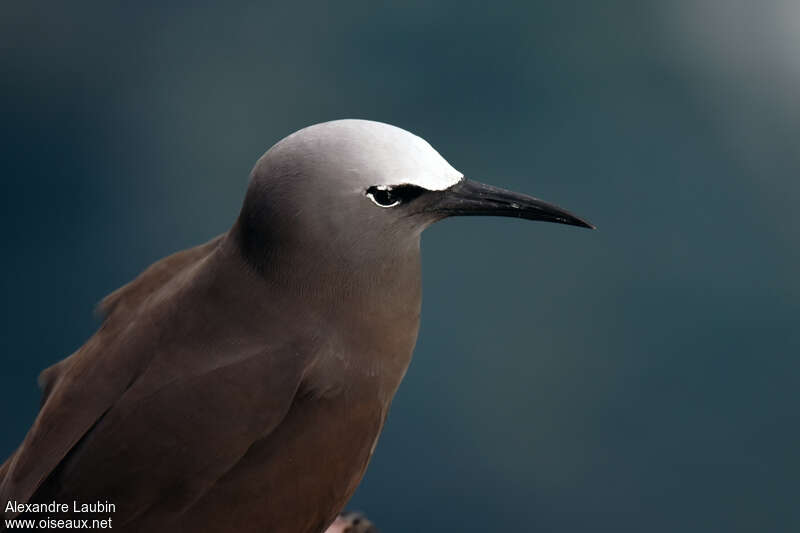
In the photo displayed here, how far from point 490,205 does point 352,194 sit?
0.24 m

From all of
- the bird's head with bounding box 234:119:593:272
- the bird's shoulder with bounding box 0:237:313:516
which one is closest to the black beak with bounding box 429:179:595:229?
the bird's head with bounding box 234:119:593:272

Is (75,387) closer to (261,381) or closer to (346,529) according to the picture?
(261,381)

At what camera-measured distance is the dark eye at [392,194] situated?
140 centimetres

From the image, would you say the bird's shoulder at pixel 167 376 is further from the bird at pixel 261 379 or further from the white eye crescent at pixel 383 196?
the white eye crescent at pixel 383 196

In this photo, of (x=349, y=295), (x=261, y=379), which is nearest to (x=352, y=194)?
(x=349, y=295)

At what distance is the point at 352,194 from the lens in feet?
4.57

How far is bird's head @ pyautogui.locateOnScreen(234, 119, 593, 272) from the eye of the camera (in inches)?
54.3

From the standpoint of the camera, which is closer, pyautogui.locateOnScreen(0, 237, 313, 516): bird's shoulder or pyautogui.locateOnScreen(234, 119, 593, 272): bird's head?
pyautogui.locateOnScreen(234, 119, 593, 272): bird's head

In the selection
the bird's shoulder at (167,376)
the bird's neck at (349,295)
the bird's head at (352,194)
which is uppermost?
the bird's head at (352,194)

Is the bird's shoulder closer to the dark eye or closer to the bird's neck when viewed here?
the bird's neck

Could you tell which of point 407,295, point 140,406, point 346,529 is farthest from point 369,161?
Answer: point 346,529

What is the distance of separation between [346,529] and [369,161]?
1041 millimetres

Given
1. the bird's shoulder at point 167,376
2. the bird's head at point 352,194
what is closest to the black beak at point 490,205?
the bird's head at point 352,194

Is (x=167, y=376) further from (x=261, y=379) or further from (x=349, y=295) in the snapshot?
(x=349, y=295)
